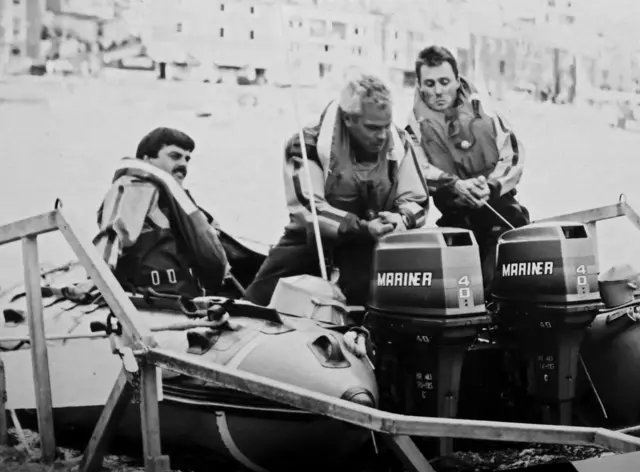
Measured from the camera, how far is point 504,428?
199 cm

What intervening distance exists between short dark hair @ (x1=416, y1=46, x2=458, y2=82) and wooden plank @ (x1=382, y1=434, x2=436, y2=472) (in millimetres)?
1418

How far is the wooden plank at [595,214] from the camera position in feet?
10.8

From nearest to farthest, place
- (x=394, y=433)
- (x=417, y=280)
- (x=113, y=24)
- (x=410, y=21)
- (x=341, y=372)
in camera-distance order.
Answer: (x=394, y=433), (x=341, y=372), (x=417, y=280), (x=113, y=24), (x=410, y=21)

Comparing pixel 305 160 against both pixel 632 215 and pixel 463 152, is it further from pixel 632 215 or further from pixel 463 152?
pixel 632 215

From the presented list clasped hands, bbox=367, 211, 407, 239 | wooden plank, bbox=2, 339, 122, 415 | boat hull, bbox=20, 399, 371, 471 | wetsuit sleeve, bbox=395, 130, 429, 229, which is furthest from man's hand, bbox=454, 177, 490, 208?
wooden plank, bbox=2, 339, 122, 415

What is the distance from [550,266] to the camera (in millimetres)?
2607

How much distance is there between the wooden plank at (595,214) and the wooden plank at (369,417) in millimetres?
1402

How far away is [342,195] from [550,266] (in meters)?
0.63

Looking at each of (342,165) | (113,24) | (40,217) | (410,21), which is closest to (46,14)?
(113,24)

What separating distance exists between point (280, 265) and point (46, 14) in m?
0.95

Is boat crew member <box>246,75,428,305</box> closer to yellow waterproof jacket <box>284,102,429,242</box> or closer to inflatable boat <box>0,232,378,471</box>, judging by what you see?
yellow waterproof jacket <box>284,102,429,242</box>

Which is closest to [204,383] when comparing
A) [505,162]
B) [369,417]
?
[369,417]

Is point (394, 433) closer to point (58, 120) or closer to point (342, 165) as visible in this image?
point (342, 165)

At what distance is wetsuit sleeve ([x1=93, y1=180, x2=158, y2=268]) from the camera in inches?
97.1
